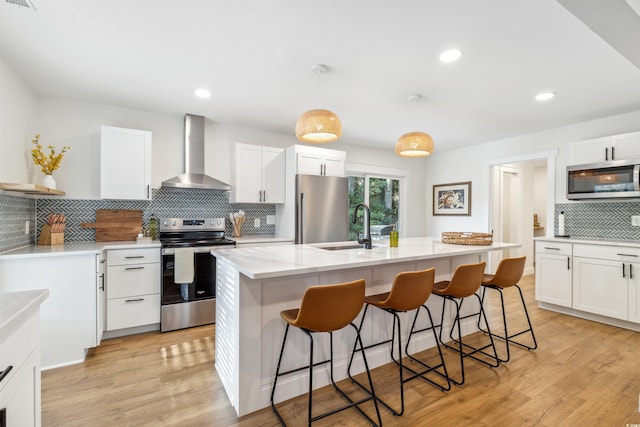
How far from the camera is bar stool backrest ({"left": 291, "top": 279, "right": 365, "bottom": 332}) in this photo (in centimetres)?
163

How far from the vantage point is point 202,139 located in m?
3.97

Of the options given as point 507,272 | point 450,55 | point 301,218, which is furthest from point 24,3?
point 507,272

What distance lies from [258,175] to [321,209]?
95cm

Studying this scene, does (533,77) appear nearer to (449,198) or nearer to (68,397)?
(449,198)

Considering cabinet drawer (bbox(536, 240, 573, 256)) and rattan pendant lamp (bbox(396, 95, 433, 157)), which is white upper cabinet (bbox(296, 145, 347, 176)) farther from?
cabinet drawer (bbox(536, 240, 573, 256))

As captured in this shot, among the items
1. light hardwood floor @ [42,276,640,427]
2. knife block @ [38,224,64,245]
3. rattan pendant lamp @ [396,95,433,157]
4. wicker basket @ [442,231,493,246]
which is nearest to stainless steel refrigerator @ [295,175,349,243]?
rattan pendant lamp @ [396,95,433,157]

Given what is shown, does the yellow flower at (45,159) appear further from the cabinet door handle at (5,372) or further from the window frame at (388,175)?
the window frame at (388,175)

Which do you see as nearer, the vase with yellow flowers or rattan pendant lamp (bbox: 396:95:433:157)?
rattan pendant lamp (bbox: 396:95:433:157)

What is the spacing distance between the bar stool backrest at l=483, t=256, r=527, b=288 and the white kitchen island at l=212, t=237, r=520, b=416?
50cm

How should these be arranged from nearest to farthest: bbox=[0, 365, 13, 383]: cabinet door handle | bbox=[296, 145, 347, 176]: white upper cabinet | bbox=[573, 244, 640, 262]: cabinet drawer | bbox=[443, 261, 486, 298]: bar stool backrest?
bbox=[0, 365, 13, 383]: cabinet door handle → bbox=[443, 261, 486, 298]: bar stool backrest → bbox=[573, 244, 640, 262]: cabinet drawer → bbox=[296, 145, 347, 176]: white upper cabinet

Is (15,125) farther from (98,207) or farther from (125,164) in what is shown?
(98,207)

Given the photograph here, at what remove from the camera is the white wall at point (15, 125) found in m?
2.54

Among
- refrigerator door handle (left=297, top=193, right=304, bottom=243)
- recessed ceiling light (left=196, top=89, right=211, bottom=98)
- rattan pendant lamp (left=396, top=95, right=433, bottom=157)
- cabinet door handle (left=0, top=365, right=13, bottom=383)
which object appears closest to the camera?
cabinet door handle (left=0, top=365, right=13, bottom=383)

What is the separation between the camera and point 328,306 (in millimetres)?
1672
